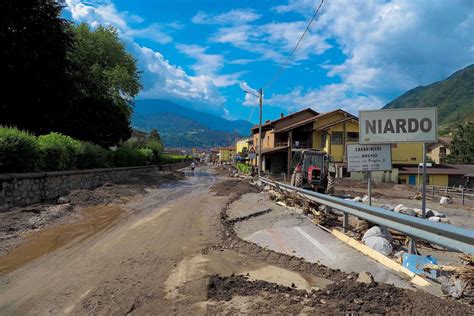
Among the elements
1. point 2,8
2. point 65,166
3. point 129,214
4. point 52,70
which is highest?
point 2,8

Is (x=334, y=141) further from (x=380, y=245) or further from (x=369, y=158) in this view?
(x=380, y=245)

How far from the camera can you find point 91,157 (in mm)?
25109

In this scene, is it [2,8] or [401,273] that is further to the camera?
[2,8]

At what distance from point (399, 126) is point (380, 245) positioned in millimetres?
2599

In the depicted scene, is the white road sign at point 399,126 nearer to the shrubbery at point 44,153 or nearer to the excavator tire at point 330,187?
the shrubbery at point 44,153

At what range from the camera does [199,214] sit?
47.2 ft

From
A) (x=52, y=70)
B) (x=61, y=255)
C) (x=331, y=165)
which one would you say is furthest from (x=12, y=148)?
(x=331, y=165)

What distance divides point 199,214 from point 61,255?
Answer: 22.1ft

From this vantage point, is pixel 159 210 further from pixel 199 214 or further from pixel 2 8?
pixel 2 8

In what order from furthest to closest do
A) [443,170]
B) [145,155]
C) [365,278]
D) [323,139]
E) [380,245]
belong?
[443,170] < [323,139] < [145,155] < [380,245] < [365,278]

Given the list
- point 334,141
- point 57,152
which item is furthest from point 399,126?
point 334,141

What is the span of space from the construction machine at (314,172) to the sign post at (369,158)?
13.6 m

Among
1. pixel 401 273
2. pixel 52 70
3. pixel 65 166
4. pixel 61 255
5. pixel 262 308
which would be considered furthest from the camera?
pixel 52 70

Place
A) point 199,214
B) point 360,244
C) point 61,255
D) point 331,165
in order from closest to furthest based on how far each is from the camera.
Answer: point 360,244 < point 61,255 < point 199,214 < point 331,165
